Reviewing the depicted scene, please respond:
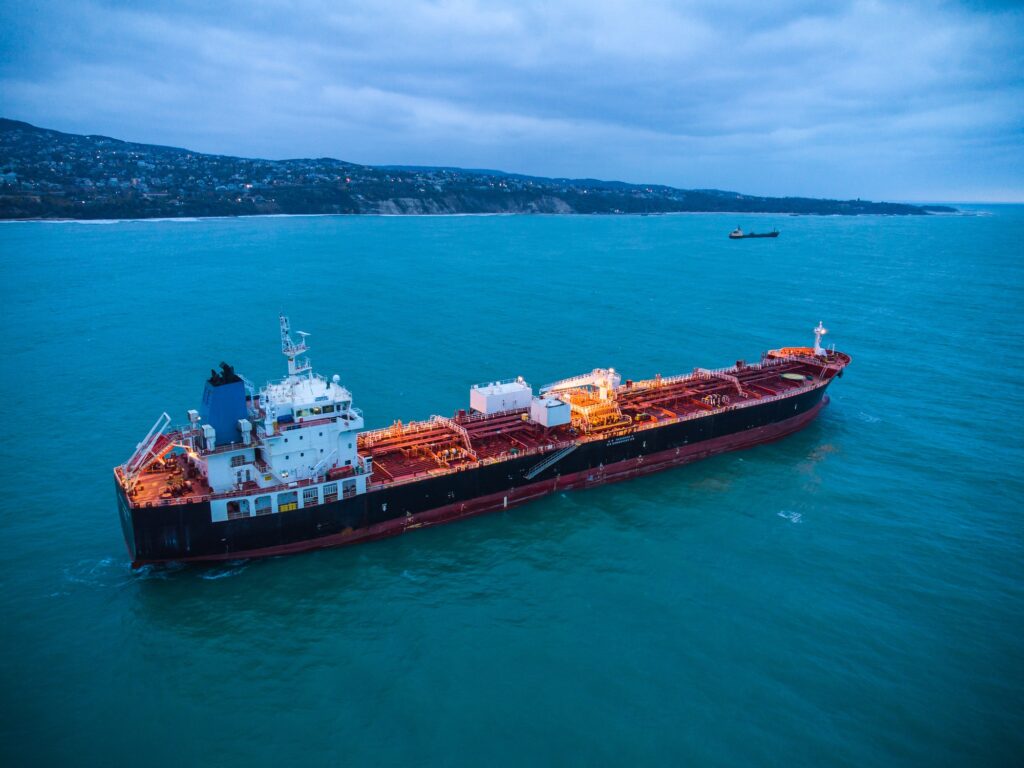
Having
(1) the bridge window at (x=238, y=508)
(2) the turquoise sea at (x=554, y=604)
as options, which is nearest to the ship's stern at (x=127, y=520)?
(2) the turquoise sea at (x=554, y=604)

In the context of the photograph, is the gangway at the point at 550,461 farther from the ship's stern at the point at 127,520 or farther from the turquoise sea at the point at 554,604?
the ship's stern at the point at 127,520

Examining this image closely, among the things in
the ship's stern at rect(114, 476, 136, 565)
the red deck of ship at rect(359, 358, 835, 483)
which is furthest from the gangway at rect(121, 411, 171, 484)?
the red deck of ship at rect(359, 358, 835, 483)

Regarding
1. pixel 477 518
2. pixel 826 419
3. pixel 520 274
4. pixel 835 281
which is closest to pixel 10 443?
pixel 477 518

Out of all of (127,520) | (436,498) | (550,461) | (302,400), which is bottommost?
(436,498)

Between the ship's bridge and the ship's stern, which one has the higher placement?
the ship's bridge

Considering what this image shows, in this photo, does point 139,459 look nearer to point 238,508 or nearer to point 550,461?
point 238,508

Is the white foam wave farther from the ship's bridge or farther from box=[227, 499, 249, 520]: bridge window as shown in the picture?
the ship's bridge

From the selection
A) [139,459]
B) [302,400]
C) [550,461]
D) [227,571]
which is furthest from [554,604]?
[139,459]
